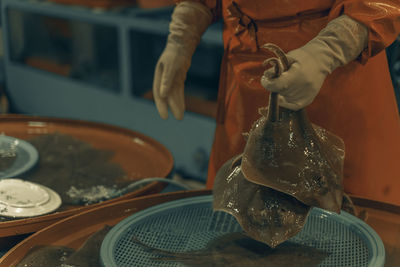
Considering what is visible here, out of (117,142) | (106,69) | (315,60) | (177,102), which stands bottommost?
(106,69)

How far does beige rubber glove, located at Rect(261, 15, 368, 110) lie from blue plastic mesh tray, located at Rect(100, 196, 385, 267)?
0.32 meters

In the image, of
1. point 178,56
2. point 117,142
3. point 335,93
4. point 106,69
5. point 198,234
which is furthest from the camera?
point 106,69

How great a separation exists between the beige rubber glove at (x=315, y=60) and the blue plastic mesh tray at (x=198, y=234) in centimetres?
32

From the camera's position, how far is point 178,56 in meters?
1.62

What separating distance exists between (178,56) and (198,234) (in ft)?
2.10

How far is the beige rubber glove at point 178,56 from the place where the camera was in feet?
5.30

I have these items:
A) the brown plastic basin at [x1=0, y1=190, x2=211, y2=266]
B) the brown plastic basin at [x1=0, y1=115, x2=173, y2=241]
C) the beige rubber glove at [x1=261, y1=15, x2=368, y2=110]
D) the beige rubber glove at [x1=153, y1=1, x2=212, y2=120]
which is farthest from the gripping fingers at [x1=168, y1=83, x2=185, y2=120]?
the beige rubber glove at [x1=261, y1=15, x2=368, y2=110]

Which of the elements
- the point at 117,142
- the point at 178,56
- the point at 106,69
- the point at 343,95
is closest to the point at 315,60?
the point at 343,95

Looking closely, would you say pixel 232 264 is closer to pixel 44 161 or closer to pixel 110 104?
pixel 44 161

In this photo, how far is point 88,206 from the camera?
130cm

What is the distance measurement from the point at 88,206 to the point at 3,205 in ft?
0.69

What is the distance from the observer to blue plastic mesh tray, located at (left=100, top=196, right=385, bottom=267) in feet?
3.51

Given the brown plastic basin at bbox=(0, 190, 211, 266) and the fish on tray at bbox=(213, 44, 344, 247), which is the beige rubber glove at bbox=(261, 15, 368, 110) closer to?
the fish on tray at bbox=(213, 44, 344, 247)

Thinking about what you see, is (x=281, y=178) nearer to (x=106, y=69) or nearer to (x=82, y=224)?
(x=82, y=224)
